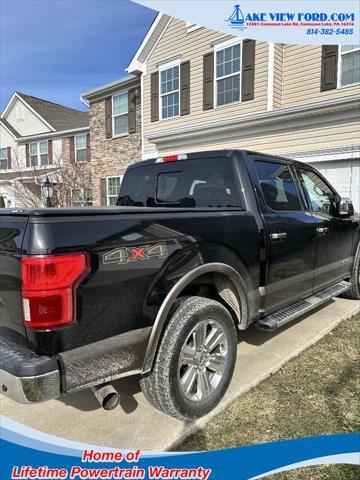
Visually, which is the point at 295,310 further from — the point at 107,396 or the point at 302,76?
the point at 302,76

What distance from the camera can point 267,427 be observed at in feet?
8.89

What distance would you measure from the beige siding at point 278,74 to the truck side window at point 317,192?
692 cm

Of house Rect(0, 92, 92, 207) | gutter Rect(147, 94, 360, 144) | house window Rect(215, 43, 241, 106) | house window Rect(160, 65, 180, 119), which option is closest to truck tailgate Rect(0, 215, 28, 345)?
gutter Rect(147, 94, 360, 144)

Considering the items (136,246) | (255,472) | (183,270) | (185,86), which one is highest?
(185,86)

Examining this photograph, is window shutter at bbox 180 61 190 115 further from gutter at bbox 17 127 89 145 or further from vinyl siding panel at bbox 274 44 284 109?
gutter at bbox 17 127 89 145

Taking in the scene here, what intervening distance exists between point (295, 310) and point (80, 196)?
509 inches

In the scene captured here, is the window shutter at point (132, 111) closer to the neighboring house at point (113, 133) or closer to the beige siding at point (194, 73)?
the neighboring house at point (113, 133)

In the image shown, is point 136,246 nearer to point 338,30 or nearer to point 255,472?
point 255,472

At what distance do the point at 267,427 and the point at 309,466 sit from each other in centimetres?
37

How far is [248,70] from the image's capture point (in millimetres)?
11070

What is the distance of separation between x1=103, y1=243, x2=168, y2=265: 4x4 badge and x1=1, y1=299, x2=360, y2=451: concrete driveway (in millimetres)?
1231

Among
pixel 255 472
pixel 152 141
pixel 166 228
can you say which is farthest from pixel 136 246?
pixel 152 141

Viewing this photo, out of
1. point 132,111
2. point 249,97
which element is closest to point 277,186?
point 249,97

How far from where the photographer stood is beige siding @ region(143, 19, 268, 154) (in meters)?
10.9
